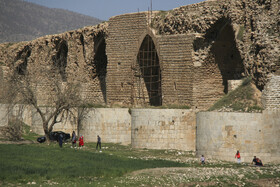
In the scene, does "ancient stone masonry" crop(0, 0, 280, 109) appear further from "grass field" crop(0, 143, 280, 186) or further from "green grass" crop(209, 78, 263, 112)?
"grass field" crop(0, 143, 280, 186)

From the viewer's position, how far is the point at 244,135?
23.5 metres

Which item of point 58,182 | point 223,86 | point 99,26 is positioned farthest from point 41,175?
point 99,26

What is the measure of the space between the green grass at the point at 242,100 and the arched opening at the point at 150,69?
6895 mm

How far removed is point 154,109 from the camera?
92.4 ft

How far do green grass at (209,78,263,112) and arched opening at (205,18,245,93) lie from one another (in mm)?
3078

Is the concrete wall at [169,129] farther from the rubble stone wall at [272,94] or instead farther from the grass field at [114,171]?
the rubble stone wall at [272,94]

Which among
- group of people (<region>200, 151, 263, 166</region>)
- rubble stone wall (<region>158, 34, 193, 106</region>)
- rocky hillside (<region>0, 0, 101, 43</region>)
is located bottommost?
group of people (<region>200, 151, 263, 166</region>)

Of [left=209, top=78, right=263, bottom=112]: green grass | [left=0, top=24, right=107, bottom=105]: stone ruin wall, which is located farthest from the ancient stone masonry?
[left=209, top=78, right=263, bottom=112]: green grass

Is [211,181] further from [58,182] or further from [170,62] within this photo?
[170,62]

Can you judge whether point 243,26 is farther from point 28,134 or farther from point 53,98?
point 28,134

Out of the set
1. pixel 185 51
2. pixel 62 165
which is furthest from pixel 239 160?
pixel 185 51

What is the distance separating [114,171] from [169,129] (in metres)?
8.50

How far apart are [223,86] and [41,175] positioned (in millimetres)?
15476

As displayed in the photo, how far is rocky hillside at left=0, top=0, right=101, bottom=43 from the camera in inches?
4536
